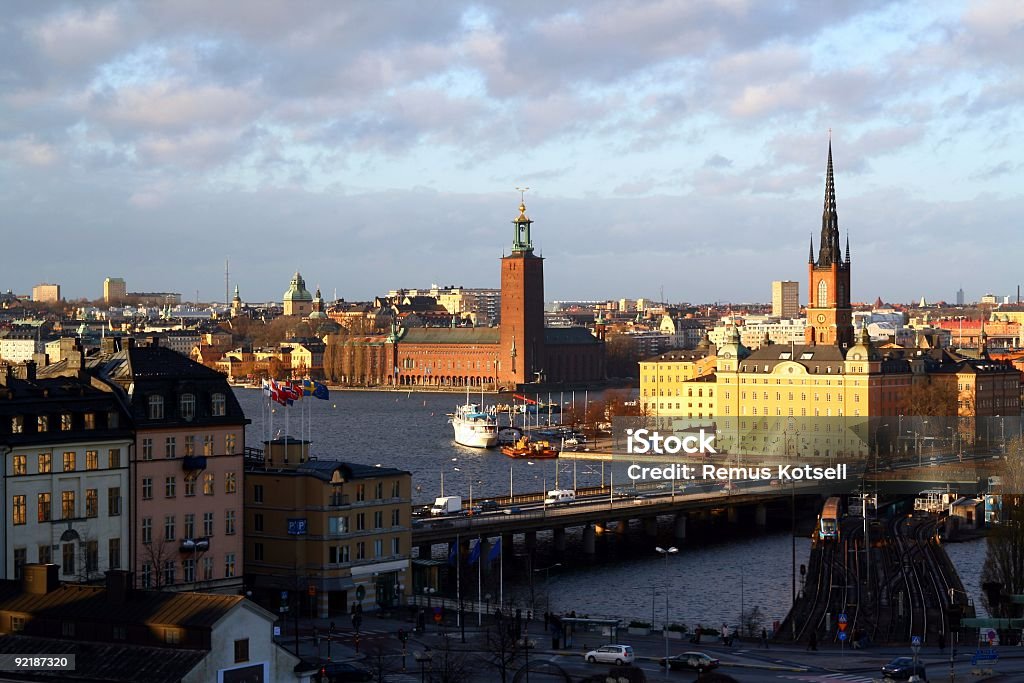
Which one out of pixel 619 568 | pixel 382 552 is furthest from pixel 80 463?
pixel 619 568

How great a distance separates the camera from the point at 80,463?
2936 centimetres

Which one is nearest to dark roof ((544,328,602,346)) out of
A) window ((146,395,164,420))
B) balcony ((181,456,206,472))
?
balcony ((181,456,206,472))

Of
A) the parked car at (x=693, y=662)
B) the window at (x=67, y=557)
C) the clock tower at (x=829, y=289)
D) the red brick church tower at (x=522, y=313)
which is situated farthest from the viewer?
the red brick church tower at (x=522, y=313)

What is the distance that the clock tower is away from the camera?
93625mm

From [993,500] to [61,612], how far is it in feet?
121

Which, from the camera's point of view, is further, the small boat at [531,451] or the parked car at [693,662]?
the small boat at [531,451]

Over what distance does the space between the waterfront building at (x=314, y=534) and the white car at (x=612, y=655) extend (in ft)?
21.1

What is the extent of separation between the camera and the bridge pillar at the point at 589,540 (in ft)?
158

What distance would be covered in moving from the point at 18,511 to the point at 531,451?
51.6m

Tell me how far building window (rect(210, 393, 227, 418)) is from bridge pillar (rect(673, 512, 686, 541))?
22910mm

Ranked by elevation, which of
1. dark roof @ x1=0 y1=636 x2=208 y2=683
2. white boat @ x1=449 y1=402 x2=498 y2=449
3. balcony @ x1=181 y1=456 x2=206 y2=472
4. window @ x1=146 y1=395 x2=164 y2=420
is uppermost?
window @ x1=146 y1=395 x2=164 y2=420

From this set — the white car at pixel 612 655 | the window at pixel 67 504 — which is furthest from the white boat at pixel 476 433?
the white car at pixel 612 655

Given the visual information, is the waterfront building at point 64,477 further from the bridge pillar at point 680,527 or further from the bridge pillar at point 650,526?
the bridge pillar at point 680,527

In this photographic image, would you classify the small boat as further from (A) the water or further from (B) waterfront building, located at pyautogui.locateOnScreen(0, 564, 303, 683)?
(B) waterfront building, located at pyautogui.locateOnScreen(0, 564, 303, 683)
